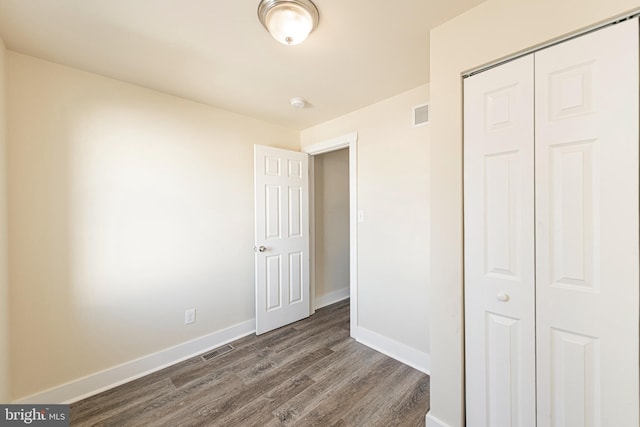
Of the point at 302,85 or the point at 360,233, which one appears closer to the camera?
the point at 302,85

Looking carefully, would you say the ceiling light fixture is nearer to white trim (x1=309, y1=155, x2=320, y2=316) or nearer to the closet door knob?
the closet door knob

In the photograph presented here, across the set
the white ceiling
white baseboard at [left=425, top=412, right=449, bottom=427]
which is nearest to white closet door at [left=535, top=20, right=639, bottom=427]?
white baseboard at [left=425, top=412, right=449, bottom=427]

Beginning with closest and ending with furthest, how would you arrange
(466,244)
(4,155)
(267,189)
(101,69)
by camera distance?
(466,244) → (4,155) → (101,69) → (267,189)

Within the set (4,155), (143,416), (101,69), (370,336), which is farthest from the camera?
(370,336)

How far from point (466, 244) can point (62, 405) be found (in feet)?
9.15

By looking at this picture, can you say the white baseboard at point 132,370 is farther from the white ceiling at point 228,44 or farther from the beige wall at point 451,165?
the white ceiling at point 228,44

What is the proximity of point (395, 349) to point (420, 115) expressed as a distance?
2.08 metres

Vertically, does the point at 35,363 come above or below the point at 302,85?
below

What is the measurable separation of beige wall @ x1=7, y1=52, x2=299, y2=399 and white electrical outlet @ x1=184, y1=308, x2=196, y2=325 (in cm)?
4

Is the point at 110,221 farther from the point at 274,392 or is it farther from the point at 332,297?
the point at 332,297

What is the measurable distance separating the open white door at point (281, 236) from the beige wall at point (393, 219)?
30.1 inches

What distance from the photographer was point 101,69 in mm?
1764

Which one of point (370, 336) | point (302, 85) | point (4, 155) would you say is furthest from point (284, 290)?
point (4, 155)

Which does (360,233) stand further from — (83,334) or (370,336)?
(83,334)
